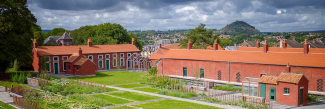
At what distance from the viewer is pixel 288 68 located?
1184 inches

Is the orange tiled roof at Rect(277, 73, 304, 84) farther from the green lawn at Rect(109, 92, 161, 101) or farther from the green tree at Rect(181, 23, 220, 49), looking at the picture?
the green tree at Rect(181, 23, 220, 49)

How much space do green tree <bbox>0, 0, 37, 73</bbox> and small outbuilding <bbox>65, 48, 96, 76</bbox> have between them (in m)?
7.17

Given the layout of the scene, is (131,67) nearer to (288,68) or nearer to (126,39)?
(126,39)

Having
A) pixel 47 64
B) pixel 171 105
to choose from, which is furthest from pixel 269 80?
pixel 47 64

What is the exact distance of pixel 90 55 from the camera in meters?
51.9

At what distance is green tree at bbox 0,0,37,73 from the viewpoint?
38.2m

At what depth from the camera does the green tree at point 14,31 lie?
1504 inches

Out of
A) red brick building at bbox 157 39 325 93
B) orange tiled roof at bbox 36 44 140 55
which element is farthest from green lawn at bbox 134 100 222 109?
orange tiled roof at bbox 36 44 140 55

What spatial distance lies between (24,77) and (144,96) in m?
16.7

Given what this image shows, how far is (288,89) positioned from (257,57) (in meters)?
10.5

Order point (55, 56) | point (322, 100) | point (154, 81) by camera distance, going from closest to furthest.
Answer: point (322, 100) < point (154, 81) < point (55, 56)

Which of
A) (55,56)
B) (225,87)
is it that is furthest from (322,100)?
(55,56)

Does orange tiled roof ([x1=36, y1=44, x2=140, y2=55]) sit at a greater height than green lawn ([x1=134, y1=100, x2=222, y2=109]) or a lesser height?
greater

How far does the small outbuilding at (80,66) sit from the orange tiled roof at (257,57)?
11.6 meters
